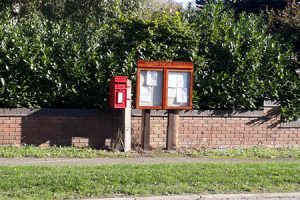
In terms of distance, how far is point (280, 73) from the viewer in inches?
557

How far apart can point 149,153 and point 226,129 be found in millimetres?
2286

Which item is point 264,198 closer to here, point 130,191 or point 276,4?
point 130,191

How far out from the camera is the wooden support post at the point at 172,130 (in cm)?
1304

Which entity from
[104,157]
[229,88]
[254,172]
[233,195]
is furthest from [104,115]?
[233,195]

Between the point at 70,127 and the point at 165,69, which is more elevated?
the point at 165,69

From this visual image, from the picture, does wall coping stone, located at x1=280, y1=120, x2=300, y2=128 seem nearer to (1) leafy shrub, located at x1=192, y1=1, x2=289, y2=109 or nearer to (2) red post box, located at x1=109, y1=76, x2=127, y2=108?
(1) leafy shrub, located at x1=192, y1=1, x2=289, y2=109

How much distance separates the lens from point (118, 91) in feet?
40.8

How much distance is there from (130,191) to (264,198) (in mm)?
2065

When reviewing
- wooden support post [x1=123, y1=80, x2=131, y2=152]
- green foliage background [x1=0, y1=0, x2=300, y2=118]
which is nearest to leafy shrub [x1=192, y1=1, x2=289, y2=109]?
green foliage background [x1=0, y1=0, x2=300, y2=118]

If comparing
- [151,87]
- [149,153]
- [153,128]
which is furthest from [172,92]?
[149,153]

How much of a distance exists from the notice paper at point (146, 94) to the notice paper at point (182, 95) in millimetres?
662

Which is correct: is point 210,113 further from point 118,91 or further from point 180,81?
point 118,91

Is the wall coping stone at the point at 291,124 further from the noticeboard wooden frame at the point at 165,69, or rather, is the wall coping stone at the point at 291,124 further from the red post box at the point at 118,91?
the red post box at the point at 118,91

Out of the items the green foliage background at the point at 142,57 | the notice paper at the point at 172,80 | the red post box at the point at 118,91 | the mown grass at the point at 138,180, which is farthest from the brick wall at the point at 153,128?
the mown grass at the point at 138,180
